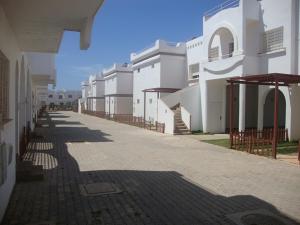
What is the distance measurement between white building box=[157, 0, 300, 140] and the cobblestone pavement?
234 inches

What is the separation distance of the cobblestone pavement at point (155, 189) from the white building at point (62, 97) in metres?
82.4

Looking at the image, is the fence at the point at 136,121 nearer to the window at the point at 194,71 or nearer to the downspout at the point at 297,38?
the window at the point at 194,71

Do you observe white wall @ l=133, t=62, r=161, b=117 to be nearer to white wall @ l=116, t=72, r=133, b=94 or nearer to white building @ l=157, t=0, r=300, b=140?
white building @ l=157, t=0, r=300, b=140

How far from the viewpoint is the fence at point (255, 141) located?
1413 cm

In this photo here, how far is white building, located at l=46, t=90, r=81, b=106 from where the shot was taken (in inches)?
3659

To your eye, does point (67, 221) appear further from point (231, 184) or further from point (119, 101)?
point (119, 101)

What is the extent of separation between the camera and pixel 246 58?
18234 millimetres

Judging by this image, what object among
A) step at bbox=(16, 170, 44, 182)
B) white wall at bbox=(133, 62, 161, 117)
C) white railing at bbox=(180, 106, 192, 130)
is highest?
white wall at bbox=(133, 62, 161, 117)

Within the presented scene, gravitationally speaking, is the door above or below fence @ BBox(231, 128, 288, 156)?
above

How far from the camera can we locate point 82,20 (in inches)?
246

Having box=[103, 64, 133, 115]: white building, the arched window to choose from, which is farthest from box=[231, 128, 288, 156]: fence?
box=[103, 64, 133, 115]: white building

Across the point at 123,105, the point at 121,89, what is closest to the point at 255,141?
the point at 123,105

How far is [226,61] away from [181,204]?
1411cm

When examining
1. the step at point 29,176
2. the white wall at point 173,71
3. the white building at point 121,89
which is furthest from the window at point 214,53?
the white building at point 121,89
